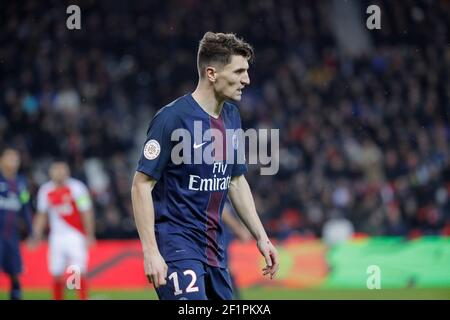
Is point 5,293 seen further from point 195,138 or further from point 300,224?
point 195,138

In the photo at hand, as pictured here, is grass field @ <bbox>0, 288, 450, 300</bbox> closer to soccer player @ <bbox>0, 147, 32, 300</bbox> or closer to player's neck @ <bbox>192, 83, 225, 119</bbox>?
soccer player @ <bbox>0, 147, 32, 300</bbox>

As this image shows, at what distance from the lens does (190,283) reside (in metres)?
5.01

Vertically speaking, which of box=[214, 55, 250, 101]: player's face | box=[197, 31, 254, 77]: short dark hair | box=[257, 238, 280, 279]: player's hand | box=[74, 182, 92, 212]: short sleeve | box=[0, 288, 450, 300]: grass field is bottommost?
box=[257, 238, 280, 279]: player's hand

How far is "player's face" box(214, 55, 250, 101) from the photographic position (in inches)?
208

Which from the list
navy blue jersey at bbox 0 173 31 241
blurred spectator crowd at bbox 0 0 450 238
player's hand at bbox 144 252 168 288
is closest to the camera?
player's hand at bbox 144 252 168 288

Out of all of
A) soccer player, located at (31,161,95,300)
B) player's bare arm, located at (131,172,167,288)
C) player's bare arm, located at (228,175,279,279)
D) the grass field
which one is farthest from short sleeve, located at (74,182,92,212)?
player's bare arm, located at (131,172,167,288)

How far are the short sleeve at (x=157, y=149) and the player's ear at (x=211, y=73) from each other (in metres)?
0.39

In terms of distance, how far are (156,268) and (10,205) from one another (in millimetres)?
6520

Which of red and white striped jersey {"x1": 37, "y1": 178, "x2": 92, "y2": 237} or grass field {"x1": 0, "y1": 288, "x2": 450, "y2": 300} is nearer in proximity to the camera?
red and white striped jersey {"x1": 37, "y1": 178, "x2": 92, "y2": 237}

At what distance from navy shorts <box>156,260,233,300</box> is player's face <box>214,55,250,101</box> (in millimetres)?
1040

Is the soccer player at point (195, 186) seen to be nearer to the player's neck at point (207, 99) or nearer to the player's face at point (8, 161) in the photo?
the player's neck at point (207, 99)

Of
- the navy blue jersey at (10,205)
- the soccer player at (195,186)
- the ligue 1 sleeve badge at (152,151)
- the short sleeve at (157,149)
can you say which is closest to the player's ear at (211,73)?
the soccer player at (195,186)
